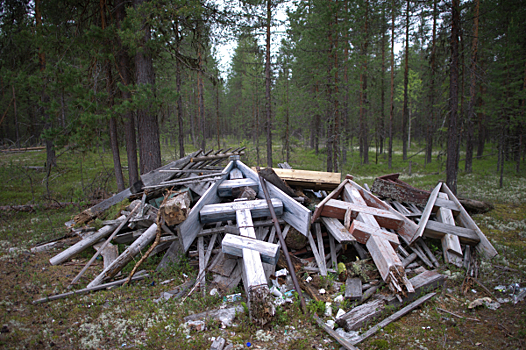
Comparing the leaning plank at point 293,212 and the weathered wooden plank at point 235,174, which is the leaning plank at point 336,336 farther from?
the weathered wooden plank at point 235,174

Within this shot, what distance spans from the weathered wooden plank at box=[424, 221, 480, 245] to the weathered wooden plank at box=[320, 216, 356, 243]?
173cm

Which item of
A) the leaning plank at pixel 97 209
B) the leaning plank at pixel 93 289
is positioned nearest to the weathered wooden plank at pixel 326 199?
the leaning plank at pixel 93 289

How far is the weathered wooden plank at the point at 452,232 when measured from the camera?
4859 mm

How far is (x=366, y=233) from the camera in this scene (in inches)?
181

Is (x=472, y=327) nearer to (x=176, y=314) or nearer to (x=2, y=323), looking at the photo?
(x=176, y=314)

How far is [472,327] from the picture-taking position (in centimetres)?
327

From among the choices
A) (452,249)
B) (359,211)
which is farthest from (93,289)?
(452,249)

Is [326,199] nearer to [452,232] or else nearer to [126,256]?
[452,232]

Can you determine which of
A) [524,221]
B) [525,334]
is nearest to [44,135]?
[525,334]

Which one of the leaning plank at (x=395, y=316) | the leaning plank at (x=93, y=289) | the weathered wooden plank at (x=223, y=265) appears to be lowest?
the leaning plank at (x=395, y=316)

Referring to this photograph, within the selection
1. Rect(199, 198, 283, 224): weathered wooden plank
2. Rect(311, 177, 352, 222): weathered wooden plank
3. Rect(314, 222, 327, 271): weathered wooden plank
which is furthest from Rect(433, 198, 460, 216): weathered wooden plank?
Rect(199, 198, 283, 224): weathered wooden plank

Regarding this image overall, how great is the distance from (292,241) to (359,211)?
57.5 inches

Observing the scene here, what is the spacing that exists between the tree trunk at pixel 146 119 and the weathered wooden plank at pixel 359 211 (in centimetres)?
603

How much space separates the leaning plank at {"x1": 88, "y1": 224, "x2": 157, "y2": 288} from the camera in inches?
171
